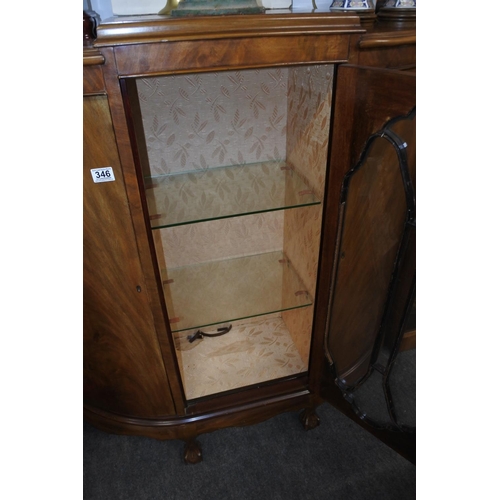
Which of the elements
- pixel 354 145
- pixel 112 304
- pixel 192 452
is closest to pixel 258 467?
pixel 192 452

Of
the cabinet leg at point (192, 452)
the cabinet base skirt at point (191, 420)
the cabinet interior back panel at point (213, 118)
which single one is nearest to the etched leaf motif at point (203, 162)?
the cabinet interior back panel at point (213, 118)

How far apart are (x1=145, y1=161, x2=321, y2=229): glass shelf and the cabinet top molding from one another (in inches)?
15.3

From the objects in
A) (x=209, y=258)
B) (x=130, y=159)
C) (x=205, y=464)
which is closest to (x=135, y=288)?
(x=130, y=159)

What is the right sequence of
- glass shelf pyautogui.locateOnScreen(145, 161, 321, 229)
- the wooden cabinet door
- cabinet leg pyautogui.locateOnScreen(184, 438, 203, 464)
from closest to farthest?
the wooden cabinet door
glass shelf pyautogui.locateOnScreen(145, 161, 321, 229)
cabinet leg pyautogui.locateOnScreen(184, 438, 203, 464)

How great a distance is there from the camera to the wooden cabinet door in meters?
0.58

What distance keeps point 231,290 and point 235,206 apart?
32cm

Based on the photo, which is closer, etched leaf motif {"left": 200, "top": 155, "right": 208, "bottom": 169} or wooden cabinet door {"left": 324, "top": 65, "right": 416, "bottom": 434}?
wooden cabinet door {"left": 324, "top": 65, "right": 416, "bottom": 434}

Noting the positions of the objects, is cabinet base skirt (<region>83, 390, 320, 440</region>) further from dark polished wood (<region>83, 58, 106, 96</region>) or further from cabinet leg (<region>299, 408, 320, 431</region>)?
dark polished wood (<region>83, 58, 106, 96</region>)

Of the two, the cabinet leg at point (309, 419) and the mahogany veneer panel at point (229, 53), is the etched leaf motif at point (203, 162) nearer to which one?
the mahogany veneer panel at point (229, 53)

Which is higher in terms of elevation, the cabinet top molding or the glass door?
the cabinet top molding

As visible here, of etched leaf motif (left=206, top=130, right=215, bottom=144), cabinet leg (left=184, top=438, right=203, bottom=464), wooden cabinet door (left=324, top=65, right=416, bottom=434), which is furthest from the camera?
cabinet leg (left=184, top=438, right=203, bottom=464)

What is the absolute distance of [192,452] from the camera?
1163 mm

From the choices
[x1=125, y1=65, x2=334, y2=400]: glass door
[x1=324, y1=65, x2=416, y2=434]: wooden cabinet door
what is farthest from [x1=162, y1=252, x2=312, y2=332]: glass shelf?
[x1=324, y1=65, x2=416, y2=434]: wooden cabinet door

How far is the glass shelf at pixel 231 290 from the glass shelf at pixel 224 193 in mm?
275
